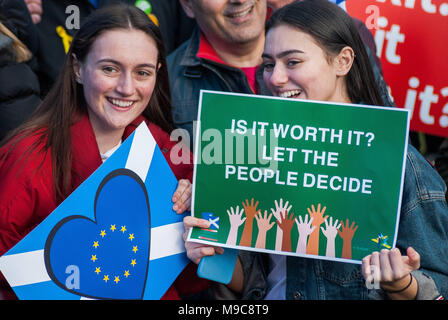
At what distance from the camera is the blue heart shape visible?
2334 millimetres

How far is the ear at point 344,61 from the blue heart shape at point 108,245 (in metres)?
1.02

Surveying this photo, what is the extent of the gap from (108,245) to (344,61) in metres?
1.32

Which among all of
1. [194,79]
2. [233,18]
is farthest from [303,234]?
[233,18]

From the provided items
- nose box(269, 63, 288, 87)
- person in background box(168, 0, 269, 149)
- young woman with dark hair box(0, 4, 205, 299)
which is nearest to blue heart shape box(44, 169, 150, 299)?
young woman with dark hair box(0, 4, 205, 299)

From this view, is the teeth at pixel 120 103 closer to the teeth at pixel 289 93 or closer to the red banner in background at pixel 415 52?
the teeth at pixel 289 93

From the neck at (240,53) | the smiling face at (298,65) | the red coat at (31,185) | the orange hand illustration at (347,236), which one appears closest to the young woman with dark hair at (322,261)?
the smiling face at (298,65)

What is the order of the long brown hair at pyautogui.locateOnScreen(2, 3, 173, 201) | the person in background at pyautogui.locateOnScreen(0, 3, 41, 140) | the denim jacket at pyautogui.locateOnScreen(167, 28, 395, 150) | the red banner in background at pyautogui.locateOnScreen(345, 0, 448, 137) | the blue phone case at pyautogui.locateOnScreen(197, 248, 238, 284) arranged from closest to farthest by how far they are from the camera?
1. the blue phone case at pyautogui.locateOnScreen(197, 248, 238, 284)
2. the long brown hair at pyautogui.locateOnScreen(2, 3, 173, 201)
3. the person in background at pyautogui.locateOnScreen(0, 3, 41, 140)
4. the denim jacket at pyautogui.locateOnScreen(167, 28, 395, 150)
5. the red banner in background at pyautogui.locateOnScreen(345, 0, 448, 137)

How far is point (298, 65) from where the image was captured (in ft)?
8.46

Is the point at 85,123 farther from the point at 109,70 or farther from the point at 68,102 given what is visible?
the point at 109,70

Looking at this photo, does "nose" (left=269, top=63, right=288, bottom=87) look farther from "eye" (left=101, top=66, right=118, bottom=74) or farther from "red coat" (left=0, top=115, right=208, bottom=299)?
"red coat" (left=0, top=115, right=208, bottom=299)

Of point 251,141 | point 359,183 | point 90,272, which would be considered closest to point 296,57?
point 251,141

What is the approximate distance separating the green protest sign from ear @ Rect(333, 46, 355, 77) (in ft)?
1.26

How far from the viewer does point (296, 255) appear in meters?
2.33
